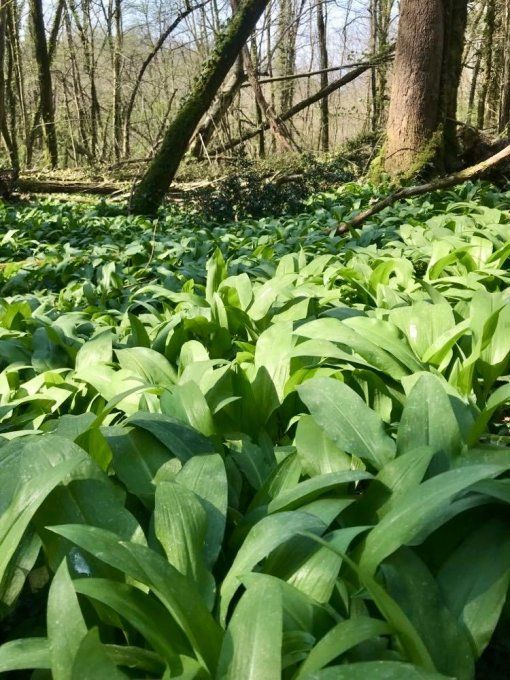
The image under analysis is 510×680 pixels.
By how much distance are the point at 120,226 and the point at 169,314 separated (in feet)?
13.0

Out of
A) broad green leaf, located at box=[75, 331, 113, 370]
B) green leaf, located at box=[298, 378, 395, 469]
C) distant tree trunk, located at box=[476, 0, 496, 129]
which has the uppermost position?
distant tree trunk, located at box=[476, 0, 496, 129]

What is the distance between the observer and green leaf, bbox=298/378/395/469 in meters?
1.28

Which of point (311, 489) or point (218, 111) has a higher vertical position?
point (218, 111)

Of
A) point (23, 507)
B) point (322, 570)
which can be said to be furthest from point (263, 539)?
point (23, 507)

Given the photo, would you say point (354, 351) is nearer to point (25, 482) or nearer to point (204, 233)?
point (25, 482)

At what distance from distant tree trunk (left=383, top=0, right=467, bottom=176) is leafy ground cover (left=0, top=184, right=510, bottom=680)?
518 cm

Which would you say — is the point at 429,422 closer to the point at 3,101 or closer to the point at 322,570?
the point at 322,570

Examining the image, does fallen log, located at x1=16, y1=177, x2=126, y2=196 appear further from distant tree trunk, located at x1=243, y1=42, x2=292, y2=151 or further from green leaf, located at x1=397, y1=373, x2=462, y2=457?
green leaf, located at x1=397, y1=373, x2=462, y2=457

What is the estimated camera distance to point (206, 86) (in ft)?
23.1

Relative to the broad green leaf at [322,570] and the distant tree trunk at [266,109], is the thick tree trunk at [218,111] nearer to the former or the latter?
A: the distant tree trunk at [266,109]

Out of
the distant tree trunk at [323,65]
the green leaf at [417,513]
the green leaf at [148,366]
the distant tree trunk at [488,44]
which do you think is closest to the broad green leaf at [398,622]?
the green leaf at [417,513]

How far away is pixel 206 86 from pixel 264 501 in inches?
262

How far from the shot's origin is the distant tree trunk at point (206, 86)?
700cm

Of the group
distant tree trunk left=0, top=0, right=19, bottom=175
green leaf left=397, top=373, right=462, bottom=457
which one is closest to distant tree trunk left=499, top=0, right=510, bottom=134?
distant tree trunk left=0, top=0, right=19, bottom=175
